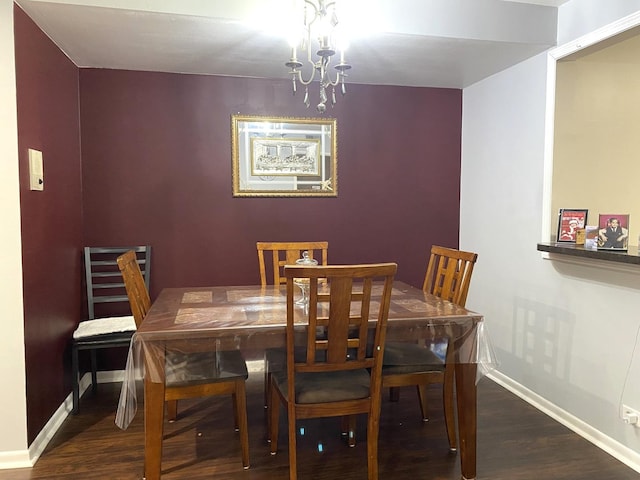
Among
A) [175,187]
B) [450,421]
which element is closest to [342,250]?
[175,187]

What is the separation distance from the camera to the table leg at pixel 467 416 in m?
2.21

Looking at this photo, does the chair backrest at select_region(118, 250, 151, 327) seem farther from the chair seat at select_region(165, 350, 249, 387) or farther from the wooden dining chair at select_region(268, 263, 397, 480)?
the wooden dining chair at select_region(268, 263, 397, 480)

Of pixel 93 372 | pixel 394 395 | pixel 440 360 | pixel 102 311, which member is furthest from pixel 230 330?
pixel 102 311

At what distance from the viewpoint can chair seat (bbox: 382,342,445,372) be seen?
236cm

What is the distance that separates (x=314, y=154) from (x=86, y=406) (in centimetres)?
223

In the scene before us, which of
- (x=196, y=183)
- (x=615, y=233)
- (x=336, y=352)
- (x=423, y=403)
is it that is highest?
(x=196, y=183)

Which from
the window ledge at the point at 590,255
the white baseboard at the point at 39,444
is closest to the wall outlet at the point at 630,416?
the window ledge at the point at 590,255

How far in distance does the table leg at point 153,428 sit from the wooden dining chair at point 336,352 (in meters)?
0.51

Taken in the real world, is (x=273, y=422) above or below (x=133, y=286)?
below

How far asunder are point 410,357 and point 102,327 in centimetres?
182

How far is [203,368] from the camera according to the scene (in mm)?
2305

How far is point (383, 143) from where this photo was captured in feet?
12.6

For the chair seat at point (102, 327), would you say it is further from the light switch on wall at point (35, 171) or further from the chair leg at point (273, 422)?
the chair leg at point (273, 422)

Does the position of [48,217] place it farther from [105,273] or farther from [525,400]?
[525,400]
